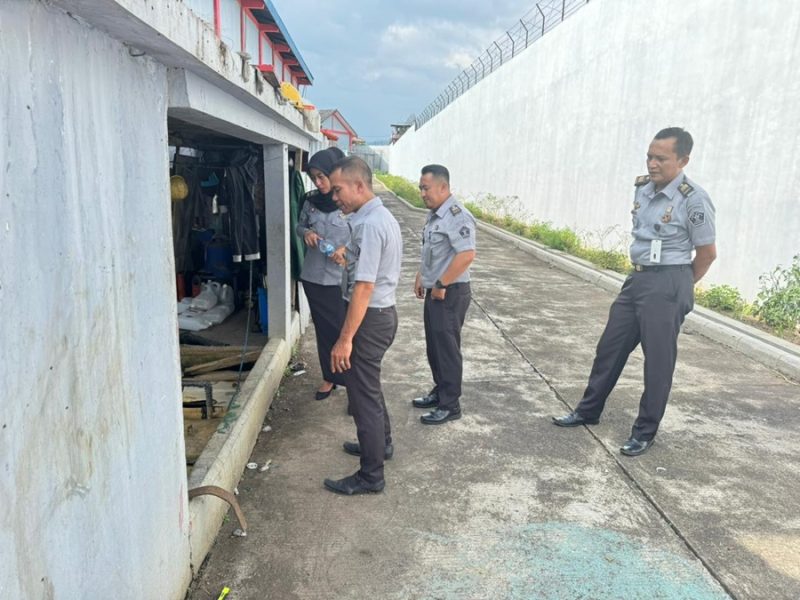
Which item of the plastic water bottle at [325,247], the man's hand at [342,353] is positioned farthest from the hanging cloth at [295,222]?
the man's hand at [342,353]

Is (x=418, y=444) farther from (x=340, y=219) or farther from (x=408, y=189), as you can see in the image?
(x=408, y=189)

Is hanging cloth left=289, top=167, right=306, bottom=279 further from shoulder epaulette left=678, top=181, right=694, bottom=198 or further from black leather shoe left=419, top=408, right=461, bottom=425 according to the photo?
shoulder epaulette left=678, top=181, right=694, bottom=198

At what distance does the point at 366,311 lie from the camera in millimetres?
2904

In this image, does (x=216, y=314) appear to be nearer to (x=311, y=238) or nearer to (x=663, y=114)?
(x=311, y=238)

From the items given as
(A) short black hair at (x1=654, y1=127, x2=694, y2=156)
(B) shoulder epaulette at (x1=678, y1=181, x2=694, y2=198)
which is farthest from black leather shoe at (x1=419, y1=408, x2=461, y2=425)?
(A) short black hair at (x1=654, y1=127, x2=694, y2=156)

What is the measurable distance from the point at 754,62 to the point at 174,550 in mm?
7339

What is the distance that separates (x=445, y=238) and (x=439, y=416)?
1.18 m

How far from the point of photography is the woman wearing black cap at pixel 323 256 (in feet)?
12.7

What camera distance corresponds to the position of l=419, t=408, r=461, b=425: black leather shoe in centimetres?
387

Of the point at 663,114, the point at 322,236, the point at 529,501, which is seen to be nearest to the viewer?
the point at 529,501

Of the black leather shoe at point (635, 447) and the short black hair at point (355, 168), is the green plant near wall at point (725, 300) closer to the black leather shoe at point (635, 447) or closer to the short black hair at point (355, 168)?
the black leather shoe at point (635, 447)

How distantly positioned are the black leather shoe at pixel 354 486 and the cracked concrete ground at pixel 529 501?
0.05m

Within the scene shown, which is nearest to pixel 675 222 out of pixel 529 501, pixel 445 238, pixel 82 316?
pixel 445 238

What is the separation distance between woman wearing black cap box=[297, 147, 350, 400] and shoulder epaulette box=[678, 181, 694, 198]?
81.2 inches
